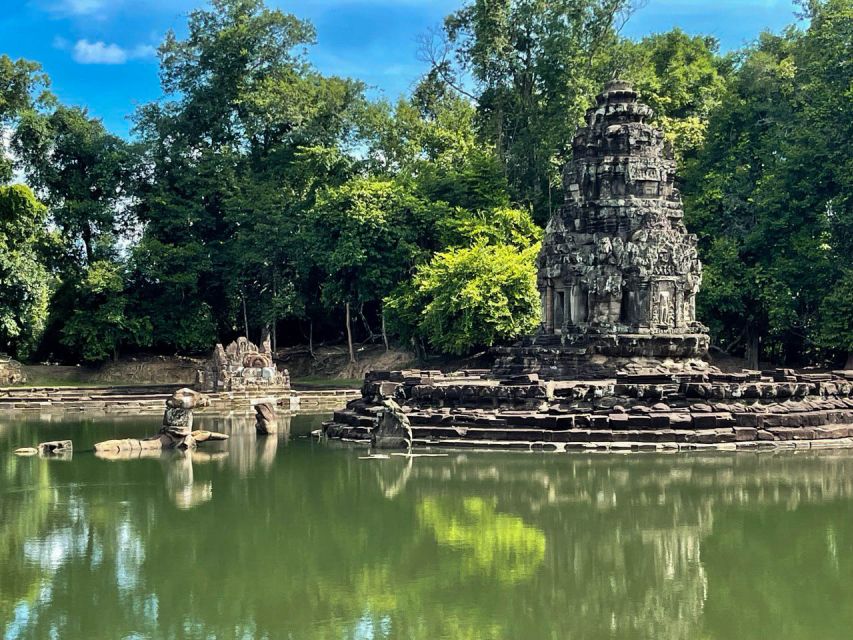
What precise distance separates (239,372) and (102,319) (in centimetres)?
916

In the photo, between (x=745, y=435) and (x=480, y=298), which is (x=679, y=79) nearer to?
(x=480, y=298)

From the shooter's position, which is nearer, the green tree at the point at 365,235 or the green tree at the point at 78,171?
the green tree at the point at 365,235

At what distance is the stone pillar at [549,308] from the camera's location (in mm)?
23250

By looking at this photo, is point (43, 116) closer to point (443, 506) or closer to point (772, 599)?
point (443, 506)

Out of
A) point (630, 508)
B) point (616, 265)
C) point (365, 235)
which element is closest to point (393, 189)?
point (365, 235)

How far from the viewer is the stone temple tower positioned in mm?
21406

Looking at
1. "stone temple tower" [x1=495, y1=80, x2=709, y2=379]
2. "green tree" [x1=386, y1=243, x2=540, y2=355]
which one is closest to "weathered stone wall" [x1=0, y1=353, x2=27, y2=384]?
"green tree" [x1=386, y1=243, x2=540, y2=355]

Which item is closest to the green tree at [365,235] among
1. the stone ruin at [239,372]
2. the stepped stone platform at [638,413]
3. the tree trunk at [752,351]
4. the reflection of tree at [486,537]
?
the stone ruin at [239,372]

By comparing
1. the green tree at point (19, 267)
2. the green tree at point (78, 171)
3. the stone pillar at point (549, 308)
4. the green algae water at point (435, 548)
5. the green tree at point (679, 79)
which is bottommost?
the green algae water at point (435, 548)

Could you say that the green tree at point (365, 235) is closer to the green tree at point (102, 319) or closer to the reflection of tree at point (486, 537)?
the green tree at point (102, 319)

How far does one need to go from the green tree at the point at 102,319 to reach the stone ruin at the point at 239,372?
758 cm

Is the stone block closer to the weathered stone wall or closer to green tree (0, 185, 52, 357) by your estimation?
green tree (0, 185, 52, 357)

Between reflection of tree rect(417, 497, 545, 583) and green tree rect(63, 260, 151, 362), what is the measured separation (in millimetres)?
27176

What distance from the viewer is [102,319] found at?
3691cm
